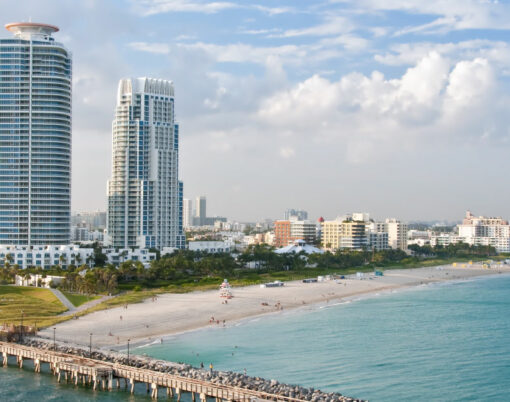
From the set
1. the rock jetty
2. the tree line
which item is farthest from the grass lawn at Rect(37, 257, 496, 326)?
the rock jetty

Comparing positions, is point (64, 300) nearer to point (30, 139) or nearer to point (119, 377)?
point (119, 377)

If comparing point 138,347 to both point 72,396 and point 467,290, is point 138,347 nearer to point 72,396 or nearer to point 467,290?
→ point 72,396

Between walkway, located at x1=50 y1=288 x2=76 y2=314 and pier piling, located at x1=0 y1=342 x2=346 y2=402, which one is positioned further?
walkway, located at x1=50 y1=288 x2=76 y2=314

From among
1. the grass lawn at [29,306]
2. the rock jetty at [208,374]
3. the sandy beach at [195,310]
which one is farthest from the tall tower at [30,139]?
the rock jetty at [208,374]

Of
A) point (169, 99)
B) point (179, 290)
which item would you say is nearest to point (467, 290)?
point (179, 290)

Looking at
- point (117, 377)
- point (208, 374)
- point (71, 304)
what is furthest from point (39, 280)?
point (208, 374)

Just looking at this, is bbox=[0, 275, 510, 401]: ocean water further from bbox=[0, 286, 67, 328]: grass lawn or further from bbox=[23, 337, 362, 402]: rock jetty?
bbox=[0, 286, 67, 328]: grass lawn

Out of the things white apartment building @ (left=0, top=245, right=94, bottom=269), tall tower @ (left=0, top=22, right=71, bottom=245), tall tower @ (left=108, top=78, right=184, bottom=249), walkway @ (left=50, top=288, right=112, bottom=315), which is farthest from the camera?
tall tower @ (left=108, top=78, right=184, bottom=249)
